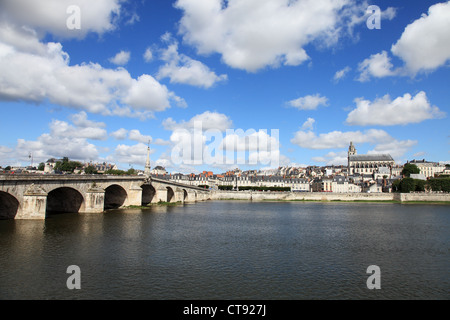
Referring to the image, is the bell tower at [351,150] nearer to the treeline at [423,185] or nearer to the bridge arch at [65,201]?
the treeline at [423,185]

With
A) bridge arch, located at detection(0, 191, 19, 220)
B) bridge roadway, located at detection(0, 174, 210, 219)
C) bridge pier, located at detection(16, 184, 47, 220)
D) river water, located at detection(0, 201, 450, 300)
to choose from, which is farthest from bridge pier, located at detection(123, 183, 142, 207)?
bridge arch, located at detection(0, 191, 19, 220)

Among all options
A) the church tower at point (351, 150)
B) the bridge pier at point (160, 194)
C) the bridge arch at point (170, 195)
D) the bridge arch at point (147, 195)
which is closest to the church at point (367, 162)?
the church tower at point (351, 150)

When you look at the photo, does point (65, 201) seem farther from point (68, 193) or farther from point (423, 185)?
point (423, 185)

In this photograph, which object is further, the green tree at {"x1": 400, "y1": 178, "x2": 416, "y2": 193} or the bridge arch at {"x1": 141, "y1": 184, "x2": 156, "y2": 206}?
the green tree at {"x1": 400, "y1": 178, "x2": 416, "y2": 193}

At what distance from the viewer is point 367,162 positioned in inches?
6270

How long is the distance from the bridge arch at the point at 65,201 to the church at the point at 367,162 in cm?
14560

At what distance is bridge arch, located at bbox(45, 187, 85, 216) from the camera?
40.2 metres

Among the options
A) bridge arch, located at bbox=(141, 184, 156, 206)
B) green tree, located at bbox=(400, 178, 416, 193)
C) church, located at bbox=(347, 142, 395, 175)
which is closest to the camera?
bridge arch, located at bbox=(141, 184, 156, 206)

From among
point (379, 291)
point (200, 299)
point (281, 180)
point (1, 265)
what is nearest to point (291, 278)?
point (379, 291)

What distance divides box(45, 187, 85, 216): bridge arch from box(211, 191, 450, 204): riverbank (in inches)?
2392

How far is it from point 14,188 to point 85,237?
10.6 metres

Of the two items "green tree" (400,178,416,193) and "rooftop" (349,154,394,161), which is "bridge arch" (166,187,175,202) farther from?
"rooftop" (349,154,394,161)

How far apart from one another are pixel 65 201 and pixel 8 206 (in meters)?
10.4

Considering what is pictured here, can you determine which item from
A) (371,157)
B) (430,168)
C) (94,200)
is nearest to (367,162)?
(371,157)
